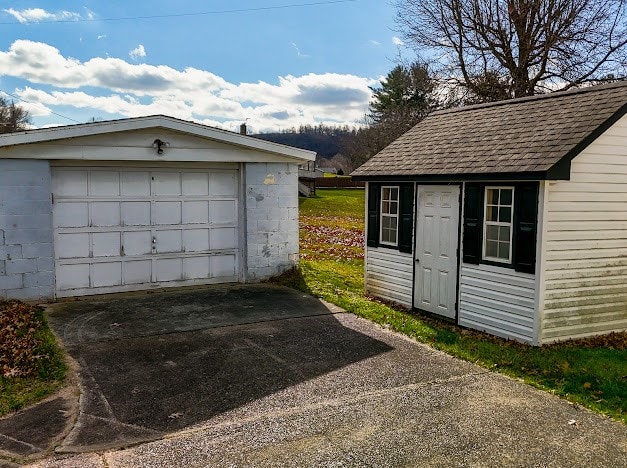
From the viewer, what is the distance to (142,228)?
10312 millimetres

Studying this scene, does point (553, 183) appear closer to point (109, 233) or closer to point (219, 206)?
point (219, 206)

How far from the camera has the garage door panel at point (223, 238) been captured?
11031 millimetres

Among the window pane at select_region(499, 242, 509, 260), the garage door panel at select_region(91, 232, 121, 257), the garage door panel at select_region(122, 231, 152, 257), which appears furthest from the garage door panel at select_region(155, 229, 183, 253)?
the window pane at select_region(499, 242, 509, 260)

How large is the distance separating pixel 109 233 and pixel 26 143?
83.4 inches

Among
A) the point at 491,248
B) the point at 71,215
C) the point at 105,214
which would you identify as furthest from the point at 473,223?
the point at 71,215

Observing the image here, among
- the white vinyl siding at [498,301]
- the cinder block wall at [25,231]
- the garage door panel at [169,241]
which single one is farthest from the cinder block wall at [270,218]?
the white vinyl siding at [498,301]

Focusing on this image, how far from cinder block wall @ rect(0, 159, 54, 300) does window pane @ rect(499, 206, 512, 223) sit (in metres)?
7.56

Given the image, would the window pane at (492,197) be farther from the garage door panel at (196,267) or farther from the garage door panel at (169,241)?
the garage door panel at (169,241)

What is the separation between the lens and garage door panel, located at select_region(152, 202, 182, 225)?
10422 millimetres

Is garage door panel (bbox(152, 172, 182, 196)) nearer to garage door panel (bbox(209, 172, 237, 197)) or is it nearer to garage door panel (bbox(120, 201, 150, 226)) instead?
garage door panel (bbox(120, 201, 150, 226))

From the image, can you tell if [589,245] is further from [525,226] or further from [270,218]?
[270,218]

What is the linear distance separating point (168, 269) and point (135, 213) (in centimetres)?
130

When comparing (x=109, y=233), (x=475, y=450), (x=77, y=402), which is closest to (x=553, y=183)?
(x=475, y=450)

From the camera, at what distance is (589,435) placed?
480cm
